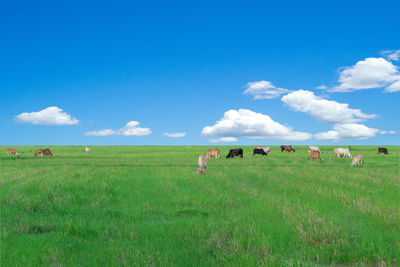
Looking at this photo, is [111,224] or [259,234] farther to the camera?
[111,224]

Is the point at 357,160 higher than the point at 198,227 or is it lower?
higher

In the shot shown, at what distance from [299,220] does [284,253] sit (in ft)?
8.65

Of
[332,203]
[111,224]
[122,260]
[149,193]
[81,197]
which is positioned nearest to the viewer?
[122,260]

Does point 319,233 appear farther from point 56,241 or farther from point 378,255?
point 56,241

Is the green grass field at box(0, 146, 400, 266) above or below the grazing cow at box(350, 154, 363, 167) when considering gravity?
below

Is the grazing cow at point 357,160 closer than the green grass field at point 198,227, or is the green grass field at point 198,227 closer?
the green grass field at point 198,227

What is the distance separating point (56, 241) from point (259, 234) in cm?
462

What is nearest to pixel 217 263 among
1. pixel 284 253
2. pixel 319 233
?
pixel 284 253

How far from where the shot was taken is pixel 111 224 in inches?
330

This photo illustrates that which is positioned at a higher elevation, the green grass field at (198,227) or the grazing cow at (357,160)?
the grazing cow at (357,160)

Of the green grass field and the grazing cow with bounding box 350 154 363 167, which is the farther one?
the grazing cow with bounding box 350 154 363 167

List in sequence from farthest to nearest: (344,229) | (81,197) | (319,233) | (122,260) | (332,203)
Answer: (81,197), (332,203), (344,229), (319,233), (122,260)

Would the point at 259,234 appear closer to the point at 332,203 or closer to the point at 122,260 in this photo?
the point at 122,260

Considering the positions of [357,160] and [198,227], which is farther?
[357,160]
